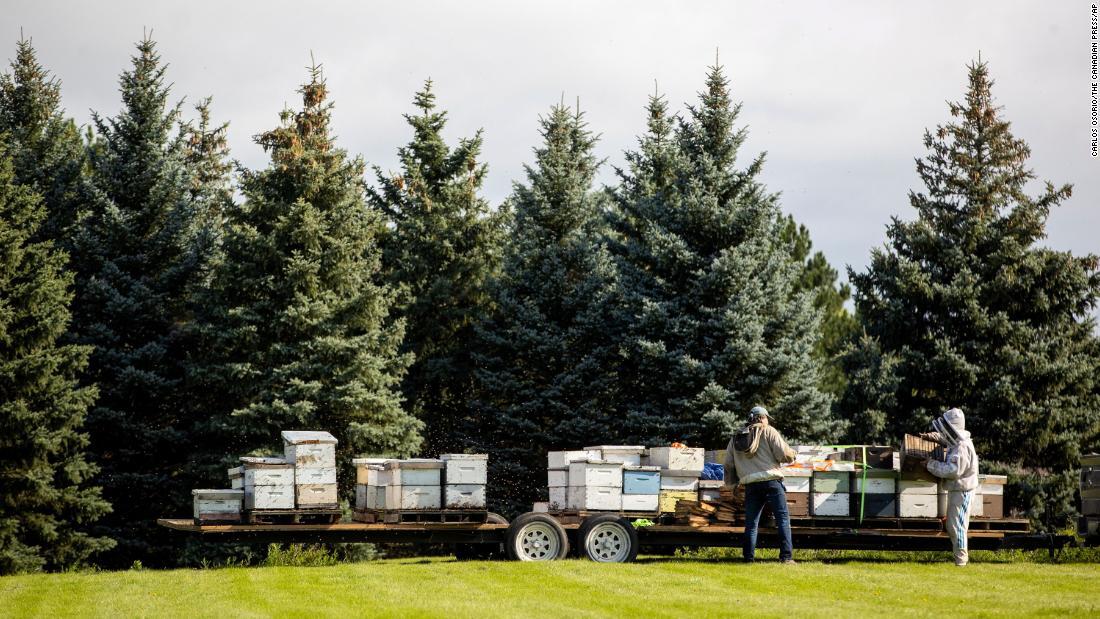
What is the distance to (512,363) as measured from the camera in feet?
111

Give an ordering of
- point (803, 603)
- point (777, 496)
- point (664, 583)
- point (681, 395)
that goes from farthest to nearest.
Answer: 1. point (681, 395)
2. point (777, 496)
3. point (664, 583)
4. point (803, 603)

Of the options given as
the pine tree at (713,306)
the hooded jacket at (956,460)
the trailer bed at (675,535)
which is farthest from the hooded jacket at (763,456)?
the pine tree at (713,306)

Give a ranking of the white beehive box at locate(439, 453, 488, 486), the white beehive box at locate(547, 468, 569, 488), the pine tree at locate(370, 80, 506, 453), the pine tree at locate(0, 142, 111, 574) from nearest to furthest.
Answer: the white beehive box at locate(439, 453, 488, 486), the white beehive box at locate(547, 468, 569, 488), the pine tree at locate(0, 142, 111, 574), the pine tree at locate(370, 80, 506, 453)

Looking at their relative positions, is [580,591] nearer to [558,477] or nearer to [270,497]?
[558,477]

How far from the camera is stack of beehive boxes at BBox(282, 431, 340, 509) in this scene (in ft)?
58.4

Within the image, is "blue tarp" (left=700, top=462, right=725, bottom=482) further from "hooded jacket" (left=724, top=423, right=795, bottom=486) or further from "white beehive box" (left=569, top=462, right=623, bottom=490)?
"white beehive box" (left=569, top=462, right=623, bottom=490)

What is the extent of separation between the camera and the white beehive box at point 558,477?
61.6ft

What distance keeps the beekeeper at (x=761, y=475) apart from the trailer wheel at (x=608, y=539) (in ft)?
5.54

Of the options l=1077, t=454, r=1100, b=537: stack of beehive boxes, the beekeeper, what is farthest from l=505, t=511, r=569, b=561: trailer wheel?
l=1077, t=454, r=1100, b=537: stack of beehive boxes

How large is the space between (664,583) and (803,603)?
7.09 ft

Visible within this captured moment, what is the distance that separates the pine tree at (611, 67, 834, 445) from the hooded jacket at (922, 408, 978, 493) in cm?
997

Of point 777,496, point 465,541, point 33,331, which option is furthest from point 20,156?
point 777,496

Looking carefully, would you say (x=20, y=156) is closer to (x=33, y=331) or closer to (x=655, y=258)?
(x=33, y=331)

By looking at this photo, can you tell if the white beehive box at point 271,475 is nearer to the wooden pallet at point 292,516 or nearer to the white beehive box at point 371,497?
the wooden pallet at point 292,516
